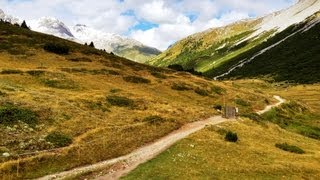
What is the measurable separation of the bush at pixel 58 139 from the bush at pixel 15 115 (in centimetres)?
309

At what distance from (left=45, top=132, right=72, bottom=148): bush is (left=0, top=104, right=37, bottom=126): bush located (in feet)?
10.1

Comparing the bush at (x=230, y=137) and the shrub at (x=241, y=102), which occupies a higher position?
the shrub at (x=241, y=102)

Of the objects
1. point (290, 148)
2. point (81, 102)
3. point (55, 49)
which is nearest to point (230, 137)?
point (290, 148)

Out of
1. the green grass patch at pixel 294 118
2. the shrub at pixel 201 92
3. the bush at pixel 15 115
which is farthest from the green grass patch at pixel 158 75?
the bush at pixel 15 115

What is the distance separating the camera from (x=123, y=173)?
123 feet

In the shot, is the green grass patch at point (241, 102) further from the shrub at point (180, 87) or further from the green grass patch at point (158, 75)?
the green grass patch at point (158, 75)

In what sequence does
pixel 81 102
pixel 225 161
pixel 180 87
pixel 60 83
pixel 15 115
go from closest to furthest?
pixel 225 161 < pixel 15 115 < pixel 81 102 < pixel 60 83 < pixel 180 87

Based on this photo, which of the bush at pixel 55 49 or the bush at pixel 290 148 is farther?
the bush at pixel 55 49

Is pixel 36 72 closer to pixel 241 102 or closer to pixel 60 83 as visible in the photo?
pixel 60 83

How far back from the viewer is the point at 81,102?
56.1 m

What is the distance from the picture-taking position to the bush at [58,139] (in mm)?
41503

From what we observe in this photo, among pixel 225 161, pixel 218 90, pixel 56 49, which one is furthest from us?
pixel 218 90

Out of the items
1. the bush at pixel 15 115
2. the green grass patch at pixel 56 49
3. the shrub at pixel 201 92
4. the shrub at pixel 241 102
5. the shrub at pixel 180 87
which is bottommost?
the bush at pixel 15 115

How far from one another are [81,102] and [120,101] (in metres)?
7.44
